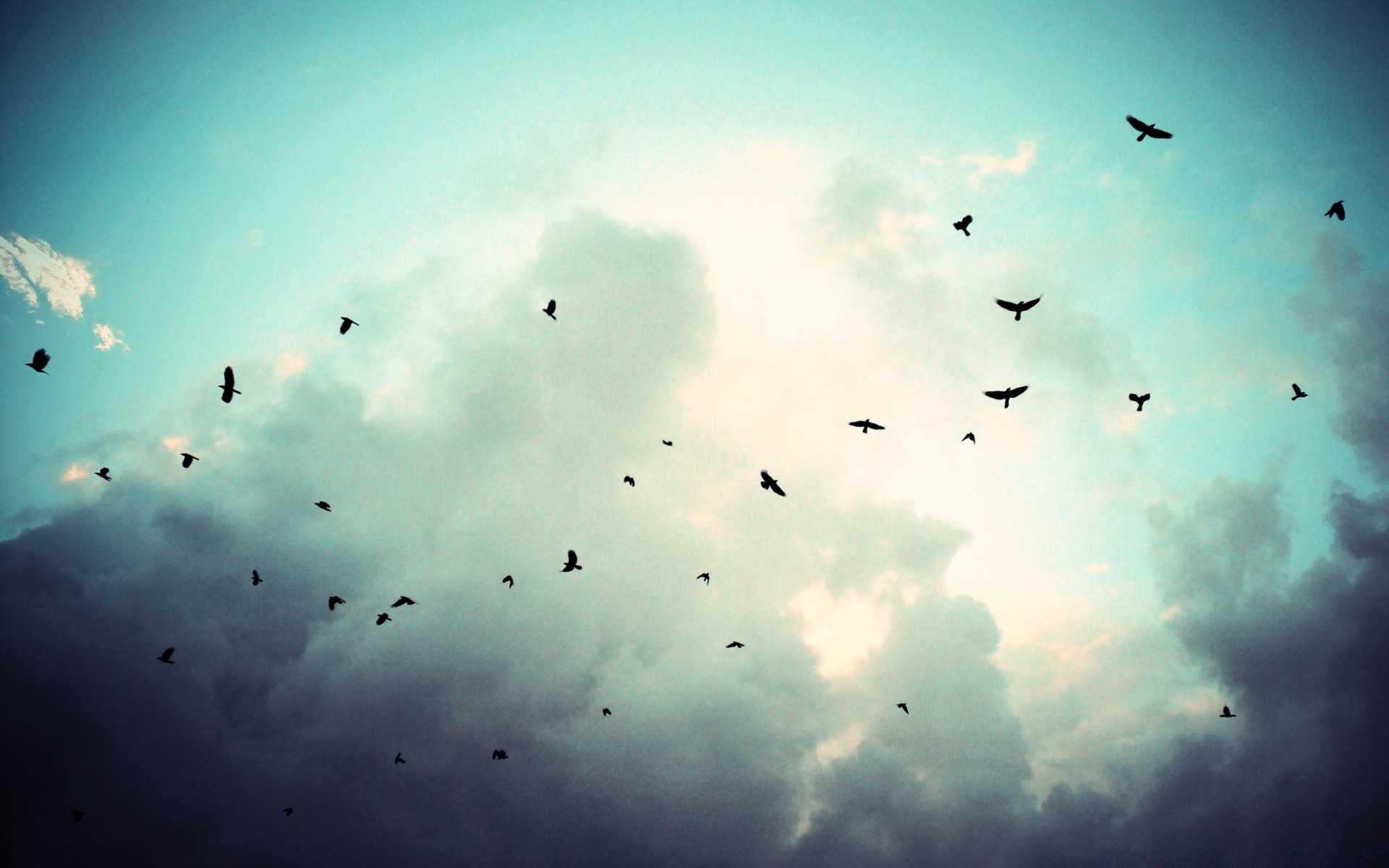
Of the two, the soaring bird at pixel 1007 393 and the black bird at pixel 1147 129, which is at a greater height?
the black bird at pixel 1147 129

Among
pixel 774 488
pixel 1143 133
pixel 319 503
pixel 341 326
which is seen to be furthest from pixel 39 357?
pixel 1143 133

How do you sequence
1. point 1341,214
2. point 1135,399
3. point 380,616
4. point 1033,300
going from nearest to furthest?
1. point 1033,300
2. point 1341,214
3. point 1135,399
4. point 380,616

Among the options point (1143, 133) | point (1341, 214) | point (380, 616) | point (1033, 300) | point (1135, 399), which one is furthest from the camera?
point (380, 616)

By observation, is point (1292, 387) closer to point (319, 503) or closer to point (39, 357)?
point (319, 503)

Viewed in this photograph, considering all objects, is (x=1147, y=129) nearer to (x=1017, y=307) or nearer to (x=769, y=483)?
(x=1017, y=307)

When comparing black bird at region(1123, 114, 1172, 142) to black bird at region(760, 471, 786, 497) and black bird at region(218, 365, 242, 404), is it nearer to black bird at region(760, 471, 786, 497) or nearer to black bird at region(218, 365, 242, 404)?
black bird at region(760, 471, 786, 497)

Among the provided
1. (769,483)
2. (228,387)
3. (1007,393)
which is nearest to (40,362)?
(228,387)

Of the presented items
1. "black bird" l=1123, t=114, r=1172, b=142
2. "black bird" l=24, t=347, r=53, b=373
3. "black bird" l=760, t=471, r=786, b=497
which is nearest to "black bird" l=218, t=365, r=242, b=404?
"black bird" l=24, t=347, r=53, b=373

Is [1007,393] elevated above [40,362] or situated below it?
above

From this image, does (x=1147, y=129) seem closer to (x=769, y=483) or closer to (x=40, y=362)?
(x=769, y=483)

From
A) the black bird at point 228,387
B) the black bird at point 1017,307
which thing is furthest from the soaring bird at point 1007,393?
the black bird at point 228,387

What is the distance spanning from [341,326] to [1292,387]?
7113 centimetres

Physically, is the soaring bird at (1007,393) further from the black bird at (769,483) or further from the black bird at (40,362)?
the black bird at (40,362)

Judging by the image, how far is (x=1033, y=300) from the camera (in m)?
31.8
